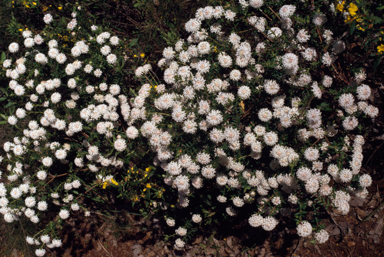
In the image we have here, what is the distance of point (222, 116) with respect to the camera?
2939 millimetres

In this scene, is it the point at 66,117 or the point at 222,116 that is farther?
the point at 66,117

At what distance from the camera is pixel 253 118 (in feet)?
10.9

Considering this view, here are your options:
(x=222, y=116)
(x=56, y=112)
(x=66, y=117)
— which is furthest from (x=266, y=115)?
(x=56, y=112)

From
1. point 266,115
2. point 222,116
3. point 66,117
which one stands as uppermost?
point 266,115

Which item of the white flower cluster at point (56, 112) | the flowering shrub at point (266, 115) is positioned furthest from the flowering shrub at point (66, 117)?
the flowering shrub at point (266, 115)

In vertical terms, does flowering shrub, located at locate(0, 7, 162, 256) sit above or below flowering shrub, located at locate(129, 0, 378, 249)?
below

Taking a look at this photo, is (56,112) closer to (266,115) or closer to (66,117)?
(66,117)

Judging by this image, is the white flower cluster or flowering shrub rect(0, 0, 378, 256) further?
the white flower cluster

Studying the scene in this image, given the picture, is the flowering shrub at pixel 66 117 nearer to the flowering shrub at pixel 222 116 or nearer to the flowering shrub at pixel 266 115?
the flowering shrub at pixel 222 116

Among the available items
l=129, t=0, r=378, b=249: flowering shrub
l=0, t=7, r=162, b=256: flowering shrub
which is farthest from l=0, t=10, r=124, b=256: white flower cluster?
l=129, t=0, r=378, b=249: flowering shrub

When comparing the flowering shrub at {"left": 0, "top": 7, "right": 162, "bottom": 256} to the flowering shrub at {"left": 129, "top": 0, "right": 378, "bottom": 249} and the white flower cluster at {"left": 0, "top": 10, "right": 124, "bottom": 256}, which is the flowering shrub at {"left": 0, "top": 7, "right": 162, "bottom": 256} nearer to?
the white flower cluster at {"left": 0, "top": 10, "right": 124, "bottom": 256}

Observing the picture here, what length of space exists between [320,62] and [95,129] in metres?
2.96

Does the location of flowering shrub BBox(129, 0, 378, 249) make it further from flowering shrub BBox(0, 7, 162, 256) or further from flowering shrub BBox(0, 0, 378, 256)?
flowering shrub BBox(0, 7, 162, 256)

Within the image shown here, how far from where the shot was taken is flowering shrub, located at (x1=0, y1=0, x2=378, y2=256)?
2.87m
